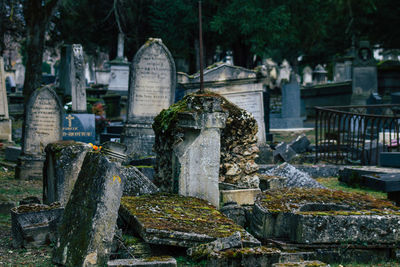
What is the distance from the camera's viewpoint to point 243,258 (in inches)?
183

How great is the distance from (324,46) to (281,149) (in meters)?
34.4

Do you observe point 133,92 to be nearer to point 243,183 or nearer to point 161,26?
point 243,183

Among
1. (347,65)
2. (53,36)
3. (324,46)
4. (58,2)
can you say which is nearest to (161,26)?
(53,36)

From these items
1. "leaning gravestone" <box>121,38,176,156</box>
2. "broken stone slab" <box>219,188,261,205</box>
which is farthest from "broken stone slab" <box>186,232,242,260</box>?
"leaning gravestone" <box>121,38,176,156</box>

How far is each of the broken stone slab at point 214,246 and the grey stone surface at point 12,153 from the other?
8952 mm

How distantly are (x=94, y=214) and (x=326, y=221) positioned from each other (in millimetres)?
2217

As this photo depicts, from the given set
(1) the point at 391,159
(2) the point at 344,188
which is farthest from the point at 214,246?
(2) the point at 344,188

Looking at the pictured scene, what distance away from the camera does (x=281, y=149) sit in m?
12.5

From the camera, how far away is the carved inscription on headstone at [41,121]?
11.2 metres

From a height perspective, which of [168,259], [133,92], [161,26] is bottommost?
[168,259]

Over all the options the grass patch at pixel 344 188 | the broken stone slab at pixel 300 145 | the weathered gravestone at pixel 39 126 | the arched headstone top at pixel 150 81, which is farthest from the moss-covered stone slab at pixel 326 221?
the broken stone slab at pixel 300 145

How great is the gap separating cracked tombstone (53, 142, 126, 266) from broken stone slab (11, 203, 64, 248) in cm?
117

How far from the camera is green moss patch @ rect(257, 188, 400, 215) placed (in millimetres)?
5540

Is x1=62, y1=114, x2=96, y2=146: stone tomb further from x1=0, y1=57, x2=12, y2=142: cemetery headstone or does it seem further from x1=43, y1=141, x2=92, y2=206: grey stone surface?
x1=43, y1=141, x2=92, y2=206: grey stone surface
